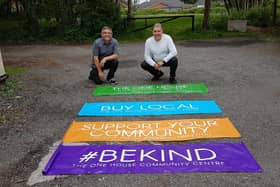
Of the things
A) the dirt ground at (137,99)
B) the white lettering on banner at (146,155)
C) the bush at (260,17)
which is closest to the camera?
the dirt ground at (137,99)

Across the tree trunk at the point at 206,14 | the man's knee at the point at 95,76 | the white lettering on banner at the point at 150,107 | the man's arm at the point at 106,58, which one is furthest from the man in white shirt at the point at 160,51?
the tree trunk at the point at 206,14

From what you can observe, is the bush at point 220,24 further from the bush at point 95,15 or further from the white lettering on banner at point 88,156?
the white lettering on banner at point 88,156

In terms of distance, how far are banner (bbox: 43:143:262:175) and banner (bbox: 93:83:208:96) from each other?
2.34 metres

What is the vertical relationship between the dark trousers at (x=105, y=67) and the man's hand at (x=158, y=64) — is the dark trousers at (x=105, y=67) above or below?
below

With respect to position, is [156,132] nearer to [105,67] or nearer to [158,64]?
[158,64]

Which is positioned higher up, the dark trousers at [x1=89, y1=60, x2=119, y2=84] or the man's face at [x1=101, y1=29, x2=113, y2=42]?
the man's face at [x1=101, y1=29, x2=113, y2=42]

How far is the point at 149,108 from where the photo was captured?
197 inches

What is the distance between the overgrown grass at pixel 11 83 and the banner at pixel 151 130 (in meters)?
2.32

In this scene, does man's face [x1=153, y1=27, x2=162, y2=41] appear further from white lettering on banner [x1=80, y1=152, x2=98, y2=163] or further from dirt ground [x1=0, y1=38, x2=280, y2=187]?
white lettering on banner [x1=80, y1=152, x2=98, y2=163]

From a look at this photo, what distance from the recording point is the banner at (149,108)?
15.7 feet

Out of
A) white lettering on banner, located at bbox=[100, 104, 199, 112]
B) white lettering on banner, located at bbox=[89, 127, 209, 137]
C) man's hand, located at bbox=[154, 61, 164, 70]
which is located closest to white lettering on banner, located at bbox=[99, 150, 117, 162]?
white lettering on banner, located at bbox=[89, 127, 209, 137]

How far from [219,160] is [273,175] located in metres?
0.51

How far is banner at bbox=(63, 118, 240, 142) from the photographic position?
3855 mm

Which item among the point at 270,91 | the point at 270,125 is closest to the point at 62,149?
the point at 270,125
